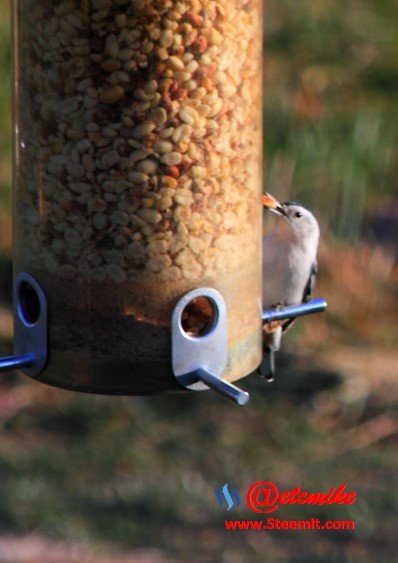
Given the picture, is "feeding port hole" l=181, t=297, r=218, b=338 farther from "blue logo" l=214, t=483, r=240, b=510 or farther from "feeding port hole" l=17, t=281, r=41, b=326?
"blue logo" l=214, t=483, r=240, b=510

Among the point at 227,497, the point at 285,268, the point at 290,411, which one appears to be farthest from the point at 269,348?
the point at 290,411

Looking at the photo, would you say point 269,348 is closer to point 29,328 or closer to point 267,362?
point 267,362

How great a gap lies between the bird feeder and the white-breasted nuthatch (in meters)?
0.64

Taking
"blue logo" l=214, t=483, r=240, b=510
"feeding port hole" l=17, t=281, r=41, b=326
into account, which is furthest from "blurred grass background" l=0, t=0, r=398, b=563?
"feeding port hole" l=17, t=281, r=41, b=326

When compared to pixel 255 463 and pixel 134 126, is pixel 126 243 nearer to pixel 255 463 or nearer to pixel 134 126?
pixel 134 126

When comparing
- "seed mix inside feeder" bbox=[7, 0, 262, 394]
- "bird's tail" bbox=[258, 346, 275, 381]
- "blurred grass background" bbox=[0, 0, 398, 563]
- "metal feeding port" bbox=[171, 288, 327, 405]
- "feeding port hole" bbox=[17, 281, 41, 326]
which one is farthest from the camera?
"blurred grass background" bbox=[0, 0, 398, 563]

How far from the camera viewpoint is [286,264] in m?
3.82

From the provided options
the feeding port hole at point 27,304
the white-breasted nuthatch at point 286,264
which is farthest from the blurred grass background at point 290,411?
the feeding port hole at point 27,304

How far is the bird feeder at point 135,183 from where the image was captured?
2.90 meters

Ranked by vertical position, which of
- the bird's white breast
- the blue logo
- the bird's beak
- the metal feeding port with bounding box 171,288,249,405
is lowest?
the blue logo

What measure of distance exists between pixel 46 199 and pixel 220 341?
1.68ft

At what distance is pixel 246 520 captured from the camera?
242 inches

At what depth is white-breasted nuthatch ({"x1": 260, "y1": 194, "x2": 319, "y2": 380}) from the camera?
3799mm

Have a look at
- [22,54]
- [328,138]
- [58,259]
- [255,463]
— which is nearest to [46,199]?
[58,259]
